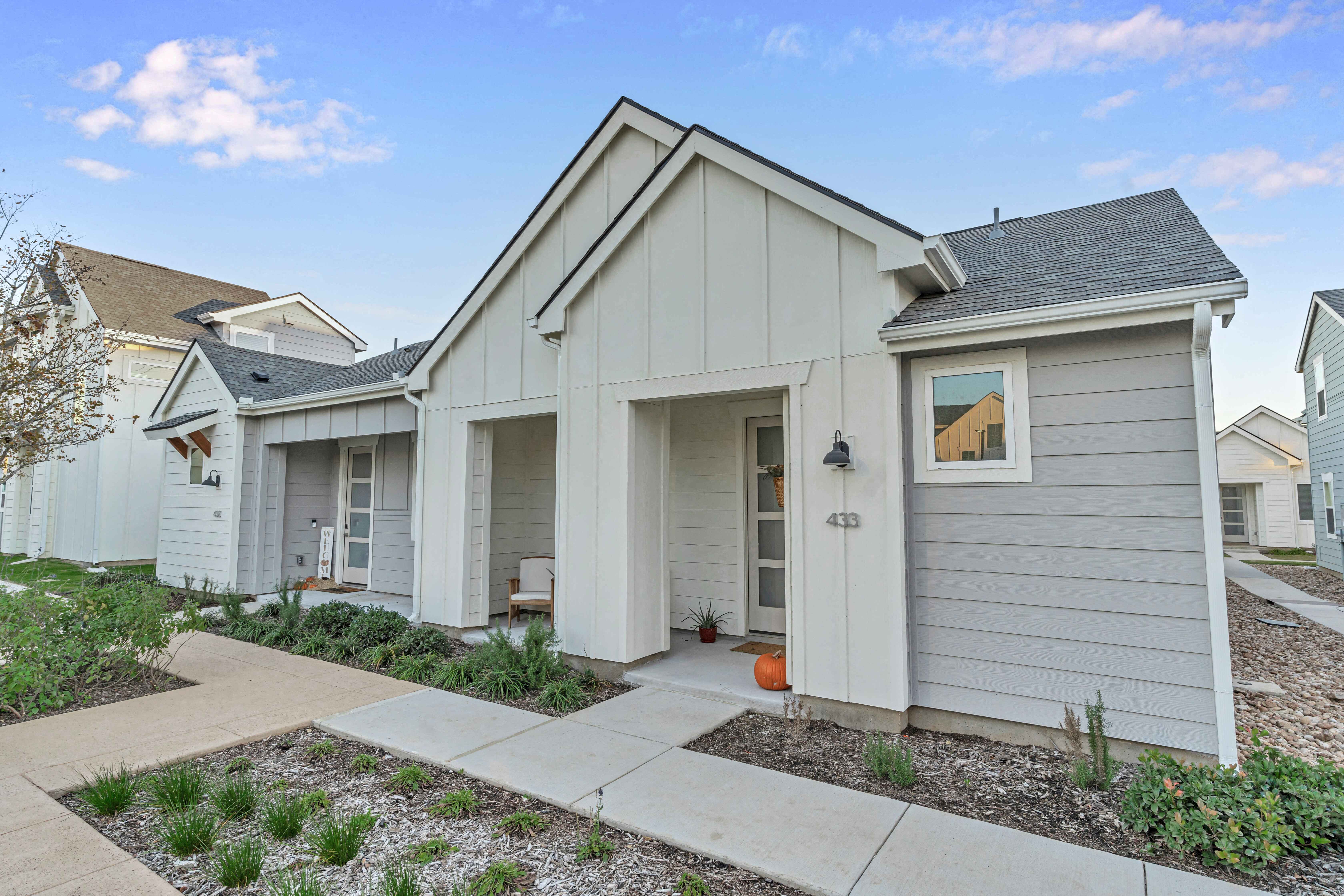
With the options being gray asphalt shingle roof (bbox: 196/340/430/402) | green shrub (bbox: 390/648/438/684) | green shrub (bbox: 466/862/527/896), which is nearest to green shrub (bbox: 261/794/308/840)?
green shrub (bbox: 466/862/527/896)

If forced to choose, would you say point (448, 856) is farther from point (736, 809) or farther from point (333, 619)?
point (333, 619)

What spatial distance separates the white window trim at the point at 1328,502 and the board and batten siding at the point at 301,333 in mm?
22526

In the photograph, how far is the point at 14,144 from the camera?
6.56m

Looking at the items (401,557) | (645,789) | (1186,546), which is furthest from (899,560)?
(401,557)

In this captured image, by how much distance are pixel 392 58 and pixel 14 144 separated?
4659 millimetres

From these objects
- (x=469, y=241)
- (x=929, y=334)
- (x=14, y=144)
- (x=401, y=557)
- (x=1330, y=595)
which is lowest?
(x=1330, y=595)

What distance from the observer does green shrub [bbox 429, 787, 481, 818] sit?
10.6 ft

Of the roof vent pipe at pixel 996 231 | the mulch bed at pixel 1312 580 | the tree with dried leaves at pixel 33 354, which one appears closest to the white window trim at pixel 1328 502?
the mulch bed at pixel 1312 580

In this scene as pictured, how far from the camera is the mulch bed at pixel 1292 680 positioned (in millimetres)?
4309

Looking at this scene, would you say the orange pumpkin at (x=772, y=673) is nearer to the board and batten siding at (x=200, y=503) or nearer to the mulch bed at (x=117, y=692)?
the mulch bed at (x=117, y=692)

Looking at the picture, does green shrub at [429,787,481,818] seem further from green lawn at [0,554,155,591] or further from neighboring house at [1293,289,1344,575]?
neighboring house at [1293,289,1344,575]

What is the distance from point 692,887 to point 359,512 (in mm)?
9548

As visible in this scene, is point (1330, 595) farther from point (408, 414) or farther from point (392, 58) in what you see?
point (392, 58)

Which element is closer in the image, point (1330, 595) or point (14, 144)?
point (14, 144)
